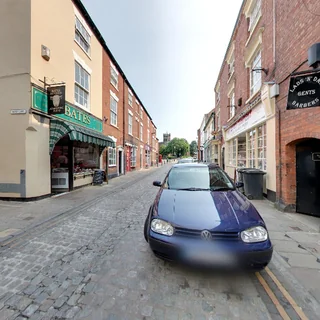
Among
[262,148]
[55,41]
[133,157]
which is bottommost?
[133,157]

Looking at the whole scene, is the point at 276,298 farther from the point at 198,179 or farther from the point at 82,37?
the point at 82,37

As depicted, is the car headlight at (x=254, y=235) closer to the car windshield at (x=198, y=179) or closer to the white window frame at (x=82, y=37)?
the car windshield at (x=198, y=179)

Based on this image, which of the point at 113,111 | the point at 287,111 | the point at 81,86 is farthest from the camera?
the point at 113,111

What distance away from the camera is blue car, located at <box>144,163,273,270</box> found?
2287mm

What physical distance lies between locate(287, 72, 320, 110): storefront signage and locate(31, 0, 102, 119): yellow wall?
8535 mm

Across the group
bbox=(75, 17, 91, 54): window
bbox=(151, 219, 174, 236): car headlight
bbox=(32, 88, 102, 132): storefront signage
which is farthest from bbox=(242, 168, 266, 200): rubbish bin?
bbox=(75, 17, 91, 54): window

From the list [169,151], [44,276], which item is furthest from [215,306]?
[169,151]

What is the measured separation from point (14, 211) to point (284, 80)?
30.9 ft

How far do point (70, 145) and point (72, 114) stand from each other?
1591 mm

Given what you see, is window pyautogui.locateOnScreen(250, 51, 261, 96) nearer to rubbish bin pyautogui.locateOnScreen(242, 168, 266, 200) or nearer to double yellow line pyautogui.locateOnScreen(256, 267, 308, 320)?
rubbish bin pyautogui.locateOnScreen(242, 168, 266, 200)

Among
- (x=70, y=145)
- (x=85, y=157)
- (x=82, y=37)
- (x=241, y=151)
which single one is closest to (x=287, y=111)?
(x=241, y=151)

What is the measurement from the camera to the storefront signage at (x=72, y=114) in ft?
22.3

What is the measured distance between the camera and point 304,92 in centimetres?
440

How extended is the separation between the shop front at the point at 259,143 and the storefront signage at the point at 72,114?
8249mm
